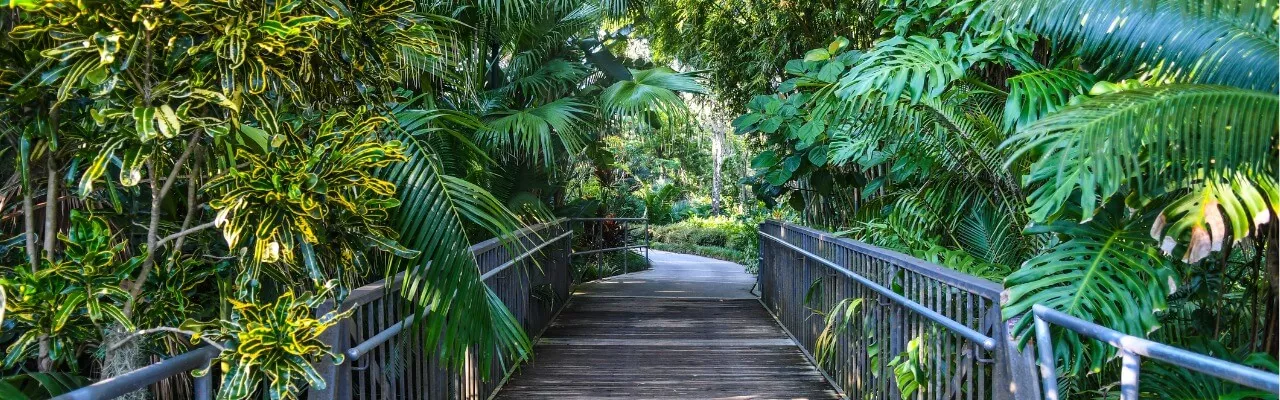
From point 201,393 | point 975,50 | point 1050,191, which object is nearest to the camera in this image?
point 201,393

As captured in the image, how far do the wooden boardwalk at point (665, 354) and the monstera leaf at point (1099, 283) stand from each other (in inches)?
85.6

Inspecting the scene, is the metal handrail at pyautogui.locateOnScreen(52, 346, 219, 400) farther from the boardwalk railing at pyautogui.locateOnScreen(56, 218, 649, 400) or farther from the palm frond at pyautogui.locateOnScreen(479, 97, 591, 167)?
the palm frond at pyautogui.locateOnScreen(479, 97, 591, 167)

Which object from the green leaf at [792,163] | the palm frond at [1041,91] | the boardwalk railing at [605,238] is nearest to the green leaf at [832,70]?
the green leaf at [792,163]

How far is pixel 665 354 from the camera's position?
209 inches

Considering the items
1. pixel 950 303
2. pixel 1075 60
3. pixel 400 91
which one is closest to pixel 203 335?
pixel 400 91

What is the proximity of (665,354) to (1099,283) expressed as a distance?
10.9ft

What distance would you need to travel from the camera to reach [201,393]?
6.09 ft

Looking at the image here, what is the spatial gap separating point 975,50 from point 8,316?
3045 millimetres

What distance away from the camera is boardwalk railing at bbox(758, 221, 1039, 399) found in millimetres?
2488

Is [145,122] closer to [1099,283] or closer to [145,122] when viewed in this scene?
[145,122]

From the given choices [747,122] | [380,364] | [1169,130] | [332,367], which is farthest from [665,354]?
[1169,130]

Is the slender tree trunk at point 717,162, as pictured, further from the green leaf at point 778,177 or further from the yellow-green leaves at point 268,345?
the yellow-green leaves at point 268,345

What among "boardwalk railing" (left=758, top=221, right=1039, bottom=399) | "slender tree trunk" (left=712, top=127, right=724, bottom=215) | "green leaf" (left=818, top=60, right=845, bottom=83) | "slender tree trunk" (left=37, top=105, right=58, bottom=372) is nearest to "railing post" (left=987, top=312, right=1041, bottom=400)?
"boardwalk railing" (left=758, top=221, right=1039, bottom=399)

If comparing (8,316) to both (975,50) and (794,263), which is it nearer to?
(975,50)
